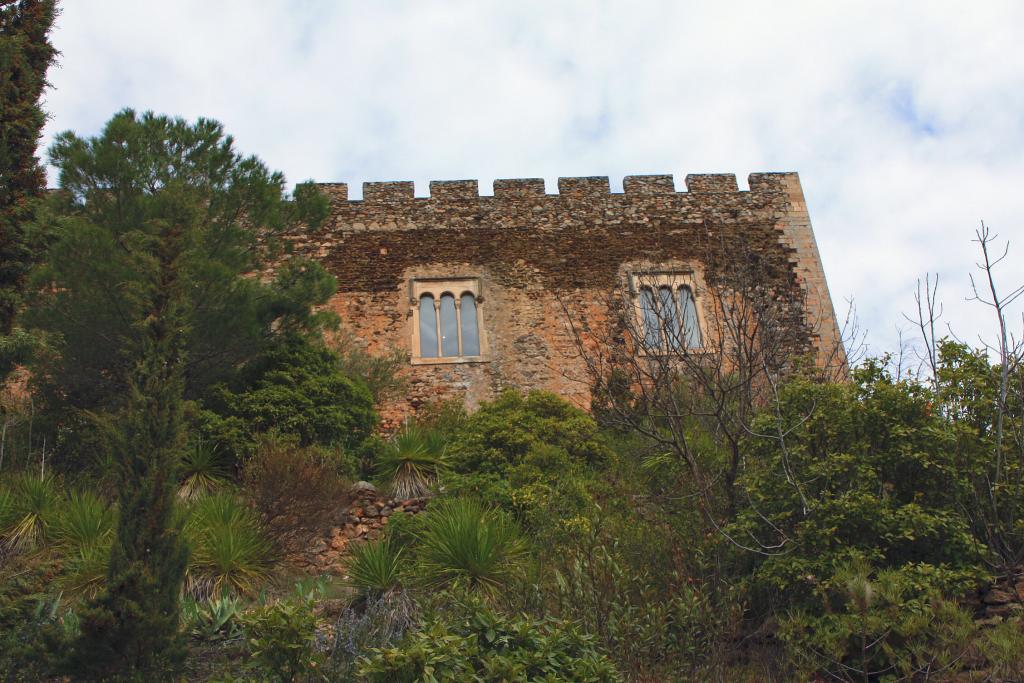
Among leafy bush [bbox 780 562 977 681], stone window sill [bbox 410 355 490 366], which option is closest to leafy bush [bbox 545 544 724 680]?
leafy bush [bbox 780 562 977 681]

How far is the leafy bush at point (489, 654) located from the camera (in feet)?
16.1

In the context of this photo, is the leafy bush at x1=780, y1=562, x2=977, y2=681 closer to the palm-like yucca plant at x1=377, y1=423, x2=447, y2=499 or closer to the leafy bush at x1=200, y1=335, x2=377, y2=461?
the palm-like yucca plant at x1=377, y1=423, x2=447, y2=499

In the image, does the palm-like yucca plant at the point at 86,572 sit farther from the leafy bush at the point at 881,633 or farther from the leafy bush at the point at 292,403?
the leafy bush at the point at 881,633

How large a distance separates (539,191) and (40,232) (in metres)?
10.7

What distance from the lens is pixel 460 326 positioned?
55.0 feet

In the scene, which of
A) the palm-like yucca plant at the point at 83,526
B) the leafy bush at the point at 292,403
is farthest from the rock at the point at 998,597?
the leafy bush at the point at 292,403

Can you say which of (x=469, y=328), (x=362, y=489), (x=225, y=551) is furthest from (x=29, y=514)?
(x=469, y=328)

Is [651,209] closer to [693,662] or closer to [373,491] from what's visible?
[373,491]

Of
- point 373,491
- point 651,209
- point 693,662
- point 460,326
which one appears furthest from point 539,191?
→ point 693,662

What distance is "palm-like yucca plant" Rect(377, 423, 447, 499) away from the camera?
11.5m

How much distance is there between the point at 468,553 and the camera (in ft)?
26.8

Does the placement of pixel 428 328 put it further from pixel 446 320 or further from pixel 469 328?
pixel 469 328

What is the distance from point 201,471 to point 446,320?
6.51 meters

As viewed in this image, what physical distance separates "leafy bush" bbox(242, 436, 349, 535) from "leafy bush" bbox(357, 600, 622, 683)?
4535mm
